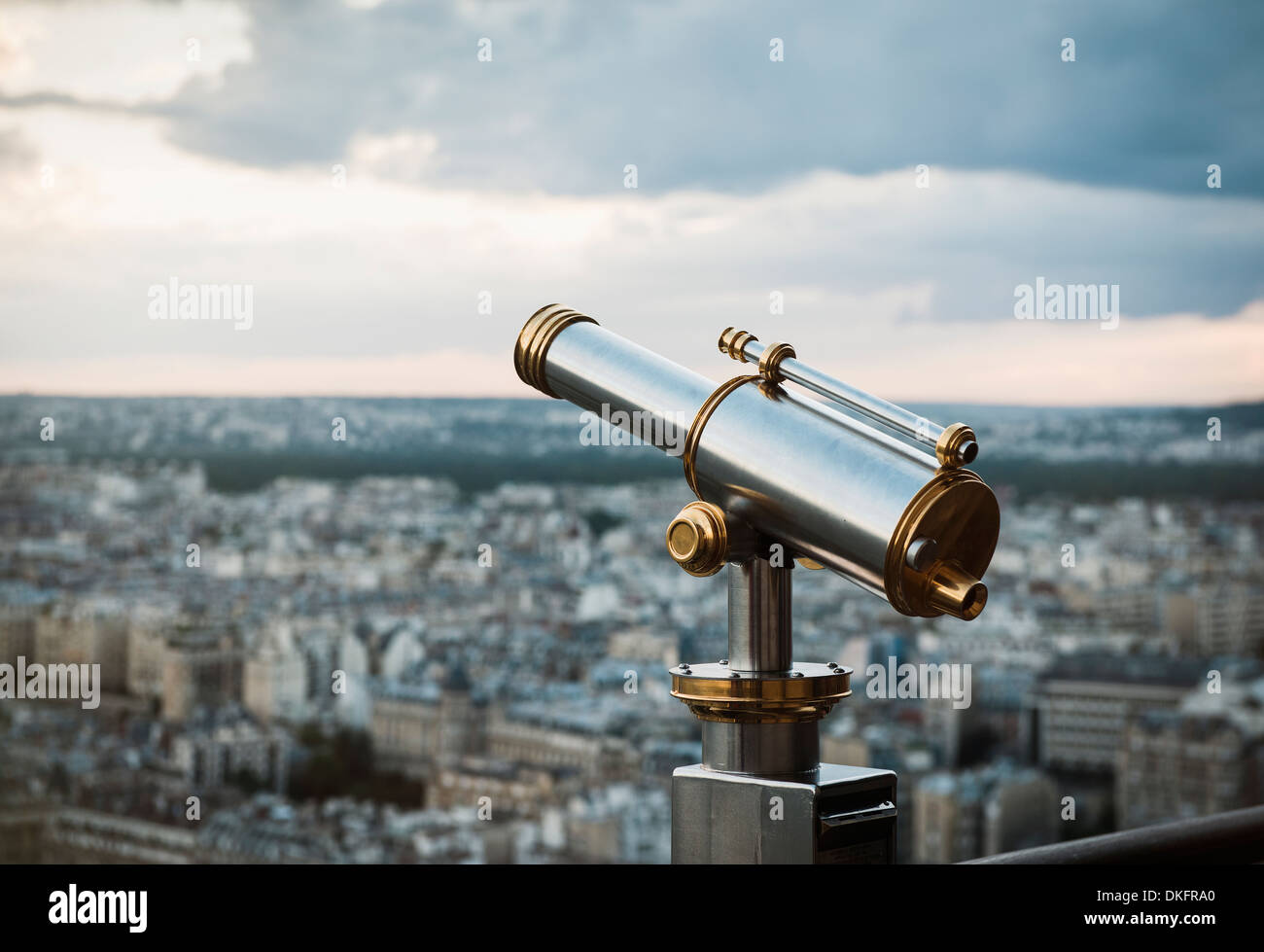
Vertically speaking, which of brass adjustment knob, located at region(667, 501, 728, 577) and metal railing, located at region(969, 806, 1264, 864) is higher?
brass adjustment knob, located at region(667, 501, 728, 577)

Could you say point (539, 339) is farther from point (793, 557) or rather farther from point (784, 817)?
point (784, 817)

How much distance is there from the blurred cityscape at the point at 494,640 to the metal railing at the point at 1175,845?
10418 mm

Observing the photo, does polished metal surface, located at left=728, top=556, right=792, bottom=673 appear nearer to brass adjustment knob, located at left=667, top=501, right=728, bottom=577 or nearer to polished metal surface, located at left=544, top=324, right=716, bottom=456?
brass adjustment knob, located at left=667, top=501, right=728, bottom=577

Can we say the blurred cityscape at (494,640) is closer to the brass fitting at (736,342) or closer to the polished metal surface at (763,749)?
the brass fitting at (736,342)

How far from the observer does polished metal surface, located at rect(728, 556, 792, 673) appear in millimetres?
961

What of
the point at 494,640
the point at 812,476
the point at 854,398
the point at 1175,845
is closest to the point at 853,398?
the point at 854,398

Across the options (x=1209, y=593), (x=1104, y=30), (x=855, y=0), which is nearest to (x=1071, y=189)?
(x=1104, y=30)

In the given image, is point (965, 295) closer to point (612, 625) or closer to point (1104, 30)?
point (1104, 30)

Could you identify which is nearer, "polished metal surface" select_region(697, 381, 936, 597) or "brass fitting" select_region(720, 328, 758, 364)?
"polished metal surface" select_region(697, 381, 936, 597)

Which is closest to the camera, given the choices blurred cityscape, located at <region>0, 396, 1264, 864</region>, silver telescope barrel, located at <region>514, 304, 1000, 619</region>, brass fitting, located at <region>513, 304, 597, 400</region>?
silver telescope barrel, located at <region>514, 304, 1000, 619</region>

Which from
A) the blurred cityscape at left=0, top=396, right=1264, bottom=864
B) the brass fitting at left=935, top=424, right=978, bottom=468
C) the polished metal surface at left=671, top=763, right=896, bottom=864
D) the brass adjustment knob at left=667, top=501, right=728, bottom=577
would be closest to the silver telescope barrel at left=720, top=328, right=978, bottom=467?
the brass fitting at left=935, top=424, right=978, bottom=468

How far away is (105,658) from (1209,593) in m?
12.6

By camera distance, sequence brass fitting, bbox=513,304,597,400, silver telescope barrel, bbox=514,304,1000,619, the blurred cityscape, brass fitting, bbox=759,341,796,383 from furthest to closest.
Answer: the blurred cityscape
brass fitting, bbox=513,304,597,400
brass fitting, bbox=759,341,796,383
silver telescope barrel, bbox=514,304,1000,619

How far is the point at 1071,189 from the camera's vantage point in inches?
635
